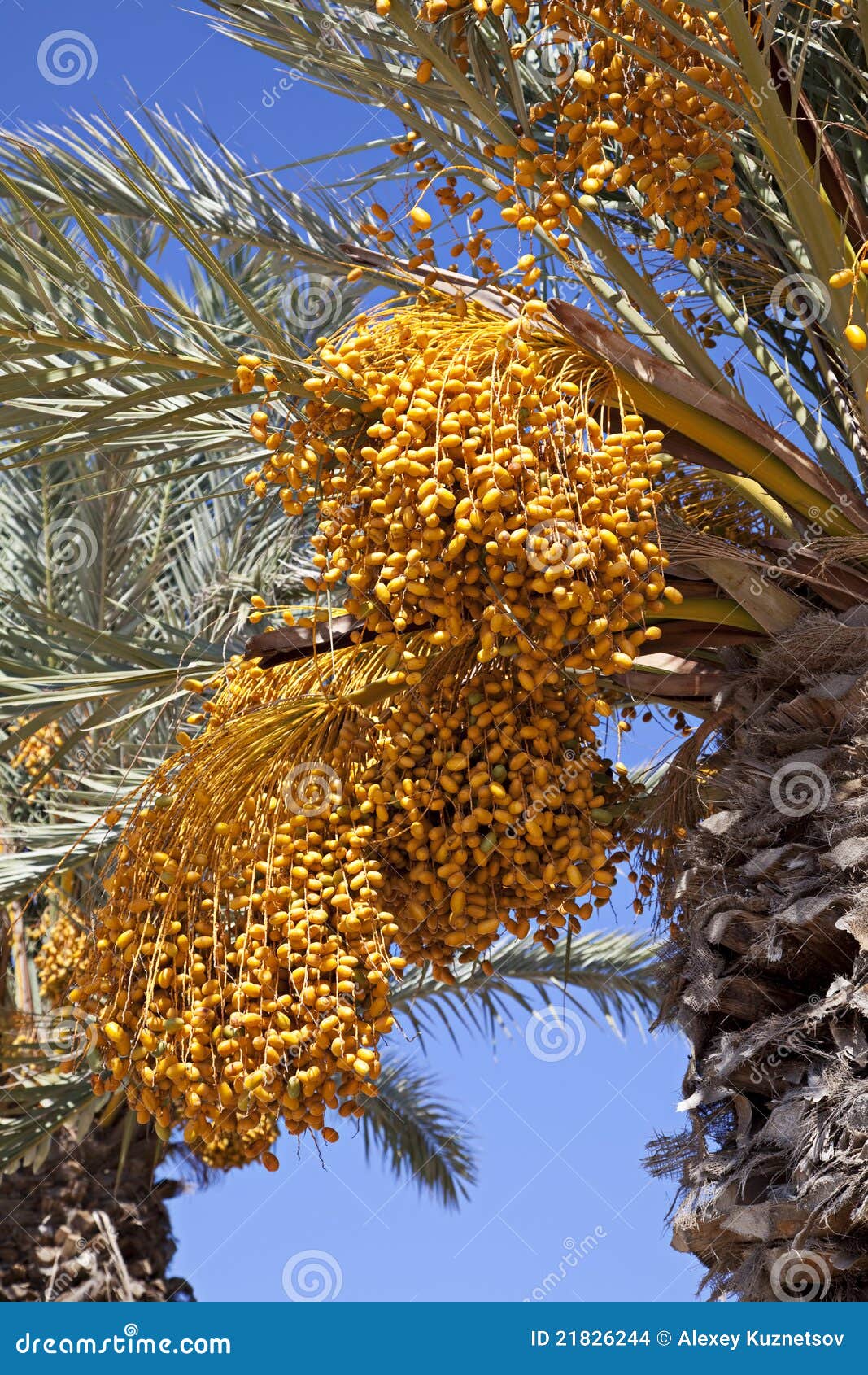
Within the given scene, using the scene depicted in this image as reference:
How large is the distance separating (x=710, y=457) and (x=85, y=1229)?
Answer: 200 inches

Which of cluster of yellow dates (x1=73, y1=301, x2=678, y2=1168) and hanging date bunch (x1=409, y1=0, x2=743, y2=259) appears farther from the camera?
hanging date bunch (x1=409, y1=0, x2=743, y2=259)

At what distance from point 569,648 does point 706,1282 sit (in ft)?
4.14

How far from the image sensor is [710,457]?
2.82m

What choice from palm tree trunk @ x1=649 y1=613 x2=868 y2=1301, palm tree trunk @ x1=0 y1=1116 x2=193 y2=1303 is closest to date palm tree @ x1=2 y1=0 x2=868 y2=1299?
palm tree trunk @ x1=649 y1=613 x2=868 y2=1301

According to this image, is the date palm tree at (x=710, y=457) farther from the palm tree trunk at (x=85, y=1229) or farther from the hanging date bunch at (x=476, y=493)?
the palm tree trunk at (x=85, y=1229)

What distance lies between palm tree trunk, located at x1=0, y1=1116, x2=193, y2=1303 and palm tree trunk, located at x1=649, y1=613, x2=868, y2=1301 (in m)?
4.14

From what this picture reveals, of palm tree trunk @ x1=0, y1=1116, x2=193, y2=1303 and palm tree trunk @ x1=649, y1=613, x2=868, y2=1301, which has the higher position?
palm tree trunk @ x1=0, y1=1116, x2=193, y2=1303

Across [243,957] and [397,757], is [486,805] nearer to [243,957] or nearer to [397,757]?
[397,757]

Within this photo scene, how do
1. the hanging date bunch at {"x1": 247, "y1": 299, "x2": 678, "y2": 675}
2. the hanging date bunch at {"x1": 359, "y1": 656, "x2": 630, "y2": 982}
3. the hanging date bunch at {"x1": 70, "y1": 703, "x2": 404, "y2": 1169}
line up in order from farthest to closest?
the hanging date bunch at {"x1": 359, "y1": 656, "x2": 630, "y2": 982}, the hanging date bunch at {"x1": 70, "y1": 703, "x2": 404, "y2": 1169}, the hanging date bunch at {"x1": 247, "y1": 299, "x2": 678, "y2": 675}

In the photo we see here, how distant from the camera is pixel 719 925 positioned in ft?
9.01

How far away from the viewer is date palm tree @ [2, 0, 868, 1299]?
8.25 feet

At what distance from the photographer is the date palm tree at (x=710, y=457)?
8.25ft

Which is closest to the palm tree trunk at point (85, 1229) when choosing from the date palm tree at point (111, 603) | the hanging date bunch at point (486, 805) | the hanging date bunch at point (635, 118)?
the date palm tree at point (111, 603)

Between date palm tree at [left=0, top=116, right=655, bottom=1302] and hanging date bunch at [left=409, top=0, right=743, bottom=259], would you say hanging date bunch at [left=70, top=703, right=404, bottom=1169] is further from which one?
hanging date bunch at [left=409, top=0, right=743, bottom=259]
